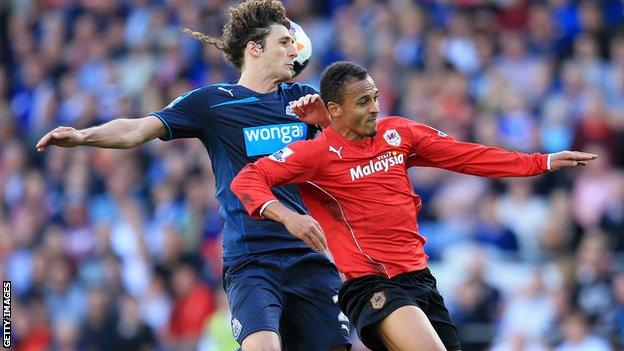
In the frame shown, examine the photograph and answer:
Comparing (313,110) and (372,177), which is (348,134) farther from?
(313,110)

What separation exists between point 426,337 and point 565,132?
5.72 m

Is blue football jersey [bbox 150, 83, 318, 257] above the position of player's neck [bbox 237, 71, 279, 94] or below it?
below

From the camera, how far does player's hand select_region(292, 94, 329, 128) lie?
6.82 m

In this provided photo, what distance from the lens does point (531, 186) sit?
1113 cm

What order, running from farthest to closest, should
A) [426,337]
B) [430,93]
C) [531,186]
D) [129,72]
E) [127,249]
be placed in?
[129,72]
[127,249]
[430,93]
[531,186]
[426,337]

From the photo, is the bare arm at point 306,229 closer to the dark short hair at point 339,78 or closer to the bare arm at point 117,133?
the dark short hair at point 339,78

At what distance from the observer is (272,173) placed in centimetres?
631

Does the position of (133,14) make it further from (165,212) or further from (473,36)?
(473,36)

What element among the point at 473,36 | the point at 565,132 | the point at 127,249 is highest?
the point at 473,36

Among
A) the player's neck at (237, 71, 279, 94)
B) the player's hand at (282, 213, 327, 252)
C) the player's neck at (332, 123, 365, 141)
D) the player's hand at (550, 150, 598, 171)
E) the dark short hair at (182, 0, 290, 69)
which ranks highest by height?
the dark short hair at (182, 0, 290, 69)

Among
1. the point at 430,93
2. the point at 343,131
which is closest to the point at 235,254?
the point at 343,131

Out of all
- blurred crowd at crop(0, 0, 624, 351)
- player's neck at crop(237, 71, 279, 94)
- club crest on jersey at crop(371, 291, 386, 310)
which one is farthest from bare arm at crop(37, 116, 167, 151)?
blurred crowd at crop(0, 0, 624, 351)

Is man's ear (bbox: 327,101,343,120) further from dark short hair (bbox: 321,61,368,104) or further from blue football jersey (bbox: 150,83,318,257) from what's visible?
blue football jersey (bbox: 150,83,318,257)

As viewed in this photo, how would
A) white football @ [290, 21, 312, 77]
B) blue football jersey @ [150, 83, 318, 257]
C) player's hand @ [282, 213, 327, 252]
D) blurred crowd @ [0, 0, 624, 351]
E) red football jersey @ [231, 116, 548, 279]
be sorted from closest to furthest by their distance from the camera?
player's hand @ [282, 213, 327, 252] < red football jersey @ [231, 116, 548, 279] < blue football jersey @ [150, 83, 318, 257] < white football @ [290, 21, 312, 77] < blurred crowd @ [0, 0, 624, 351]
